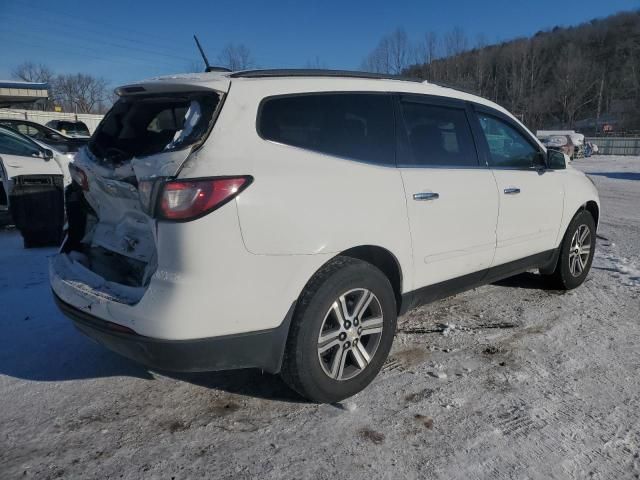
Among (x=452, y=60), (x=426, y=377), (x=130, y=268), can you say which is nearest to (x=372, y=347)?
(x=426, y=377)

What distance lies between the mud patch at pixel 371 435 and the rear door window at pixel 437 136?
1.57 metres

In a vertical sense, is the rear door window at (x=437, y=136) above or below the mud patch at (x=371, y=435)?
above

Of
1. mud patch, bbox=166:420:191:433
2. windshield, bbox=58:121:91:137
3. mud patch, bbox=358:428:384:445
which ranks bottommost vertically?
mud patch, bbox=358:428:384:445

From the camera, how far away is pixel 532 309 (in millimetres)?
4328

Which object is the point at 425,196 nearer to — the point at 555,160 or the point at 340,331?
the point at 340,331

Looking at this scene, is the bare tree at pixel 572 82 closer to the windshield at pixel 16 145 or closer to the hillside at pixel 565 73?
the hillside at pixel 565 73

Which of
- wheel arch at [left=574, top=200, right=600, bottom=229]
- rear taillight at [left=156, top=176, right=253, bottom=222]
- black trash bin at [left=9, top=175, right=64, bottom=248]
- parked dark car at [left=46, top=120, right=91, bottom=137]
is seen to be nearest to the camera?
rear taillight at [left=156, top=176, right=253, bottom=222]

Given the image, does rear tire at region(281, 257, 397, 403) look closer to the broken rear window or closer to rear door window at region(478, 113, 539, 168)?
the broken rear window

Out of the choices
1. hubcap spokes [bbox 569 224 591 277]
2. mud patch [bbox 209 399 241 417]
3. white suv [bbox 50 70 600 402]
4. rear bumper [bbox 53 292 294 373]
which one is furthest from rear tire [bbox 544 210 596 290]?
mud patch [bbox 209 399 241 417]

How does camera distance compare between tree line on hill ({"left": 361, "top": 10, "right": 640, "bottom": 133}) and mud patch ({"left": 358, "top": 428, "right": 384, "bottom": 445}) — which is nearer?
mud patch ({"left": 358, "top": 428, "right": 384, "bottom": 445})

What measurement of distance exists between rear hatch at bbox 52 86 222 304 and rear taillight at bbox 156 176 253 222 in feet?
0.23

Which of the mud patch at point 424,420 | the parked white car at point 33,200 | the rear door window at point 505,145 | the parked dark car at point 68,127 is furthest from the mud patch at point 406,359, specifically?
the parked dark car at point 68,127

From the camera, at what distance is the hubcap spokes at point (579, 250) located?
4.77 metres

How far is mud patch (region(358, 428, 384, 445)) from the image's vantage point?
2.48 metres
